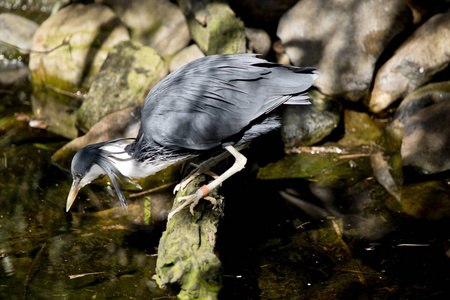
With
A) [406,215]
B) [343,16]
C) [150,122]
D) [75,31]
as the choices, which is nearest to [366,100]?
[343,16]

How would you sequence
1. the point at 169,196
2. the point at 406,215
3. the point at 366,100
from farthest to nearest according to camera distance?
1. the point at 366,100
2. the point at 169,196
3. the point at 406,215

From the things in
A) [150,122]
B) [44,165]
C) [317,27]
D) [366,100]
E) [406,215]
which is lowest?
[44,165]

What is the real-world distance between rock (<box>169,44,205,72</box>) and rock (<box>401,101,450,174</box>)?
307cm

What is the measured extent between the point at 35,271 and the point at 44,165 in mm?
1965

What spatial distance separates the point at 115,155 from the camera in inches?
147

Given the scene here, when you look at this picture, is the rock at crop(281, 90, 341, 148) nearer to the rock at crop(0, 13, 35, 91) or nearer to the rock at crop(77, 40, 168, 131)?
the rock at crop(77, 40, 168, 131)

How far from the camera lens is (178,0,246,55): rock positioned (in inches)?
219

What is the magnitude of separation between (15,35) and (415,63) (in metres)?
6.67

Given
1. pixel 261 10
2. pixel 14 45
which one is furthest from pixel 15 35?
pixel 261 10

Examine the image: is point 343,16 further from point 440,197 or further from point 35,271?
point 35,271

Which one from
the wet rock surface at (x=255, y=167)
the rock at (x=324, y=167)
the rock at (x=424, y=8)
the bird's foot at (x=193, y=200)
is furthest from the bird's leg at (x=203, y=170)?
the rock at (x=424, y=8)

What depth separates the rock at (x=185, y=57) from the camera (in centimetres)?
621

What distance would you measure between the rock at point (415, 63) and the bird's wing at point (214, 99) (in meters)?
2.18

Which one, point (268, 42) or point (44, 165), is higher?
point (268, 42)
